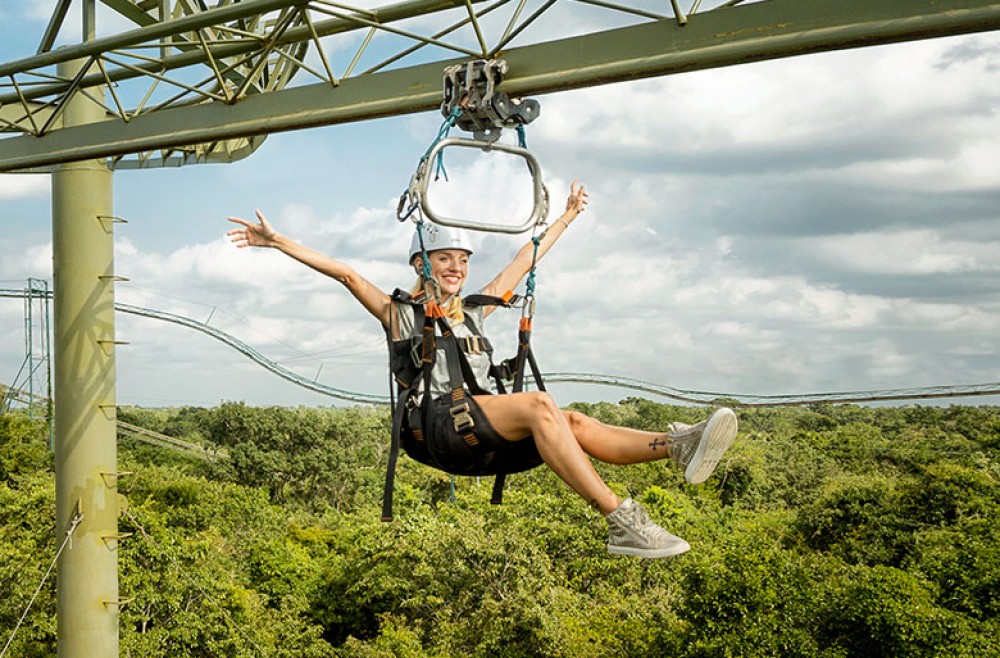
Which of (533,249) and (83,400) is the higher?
(533,249)

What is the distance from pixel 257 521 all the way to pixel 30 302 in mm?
8570

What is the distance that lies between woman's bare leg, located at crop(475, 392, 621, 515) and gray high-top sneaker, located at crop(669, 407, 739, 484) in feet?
0.94

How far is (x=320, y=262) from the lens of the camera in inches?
148

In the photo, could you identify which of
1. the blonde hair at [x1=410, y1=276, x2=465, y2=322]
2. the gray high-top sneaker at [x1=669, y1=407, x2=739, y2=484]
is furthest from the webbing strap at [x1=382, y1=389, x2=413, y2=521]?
the gray high-top sneaker at [x1=669, y1=407, x2=739, y2=484]

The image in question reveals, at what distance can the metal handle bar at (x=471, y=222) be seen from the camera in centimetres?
344

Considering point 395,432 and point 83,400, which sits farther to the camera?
point 83,400

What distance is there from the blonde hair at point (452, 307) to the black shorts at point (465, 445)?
410 mm

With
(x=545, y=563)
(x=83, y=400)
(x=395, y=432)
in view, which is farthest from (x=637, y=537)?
(x=545, y=563)

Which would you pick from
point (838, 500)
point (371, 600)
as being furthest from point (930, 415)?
point (371, 600)

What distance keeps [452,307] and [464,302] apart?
2.7 inches

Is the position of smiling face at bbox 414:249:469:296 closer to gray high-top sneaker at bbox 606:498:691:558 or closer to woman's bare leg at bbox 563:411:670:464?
woman's bare leg at bbox 563:411:670:464

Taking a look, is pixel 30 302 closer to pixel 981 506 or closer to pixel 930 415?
pixel 981 506

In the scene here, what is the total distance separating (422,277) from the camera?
3713mm

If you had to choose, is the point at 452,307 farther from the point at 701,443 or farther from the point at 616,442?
the point at 701,443
